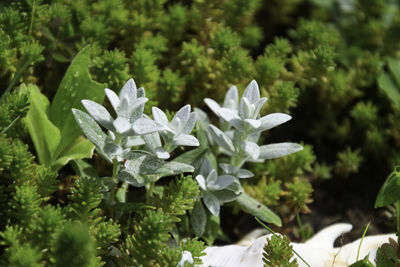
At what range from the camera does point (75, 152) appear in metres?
2.03

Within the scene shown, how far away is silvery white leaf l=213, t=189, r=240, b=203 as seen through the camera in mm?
2025

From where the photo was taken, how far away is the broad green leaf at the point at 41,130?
6.40 ft

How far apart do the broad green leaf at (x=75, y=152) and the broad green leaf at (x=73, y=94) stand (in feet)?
0.12

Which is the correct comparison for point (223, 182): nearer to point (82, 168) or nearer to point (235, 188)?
point (235, 188)

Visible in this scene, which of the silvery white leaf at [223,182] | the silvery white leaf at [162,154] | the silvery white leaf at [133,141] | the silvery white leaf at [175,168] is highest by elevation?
the silvery white leaf at [133,141]

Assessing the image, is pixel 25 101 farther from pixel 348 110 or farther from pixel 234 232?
pixel 348 110

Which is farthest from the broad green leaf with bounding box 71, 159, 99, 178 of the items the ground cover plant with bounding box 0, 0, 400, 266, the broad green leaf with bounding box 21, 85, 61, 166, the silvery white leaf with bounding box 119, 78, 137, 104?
the silvery white leaf with bounding box 119, 78, 137, 104

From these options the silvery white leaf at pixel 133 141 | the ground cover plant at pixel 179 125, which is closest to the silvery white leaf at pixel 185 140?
the ground cover plant at pixel 179 125

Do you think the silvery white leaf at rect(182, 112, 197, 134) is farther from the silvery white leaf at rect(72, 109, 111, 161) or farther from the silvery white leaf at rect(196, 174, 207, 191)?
the silvery white leaf at rect(72, 109, 111, 161)

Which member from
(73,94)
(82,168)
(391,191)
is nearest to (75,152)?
(82,168)

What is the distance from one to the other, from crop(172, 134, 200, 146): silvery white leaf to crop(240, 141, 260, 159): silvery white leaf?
0.25 meters

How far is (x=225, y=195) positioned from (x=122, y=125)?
65 cm

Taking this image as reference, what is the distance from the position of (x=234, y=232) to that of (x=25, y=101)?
127 centimetres

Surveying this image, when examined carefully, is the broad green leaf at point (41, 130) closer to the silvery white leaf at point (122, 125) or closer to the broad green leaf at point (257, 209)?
the silvery white leaf at point (122, 125)
